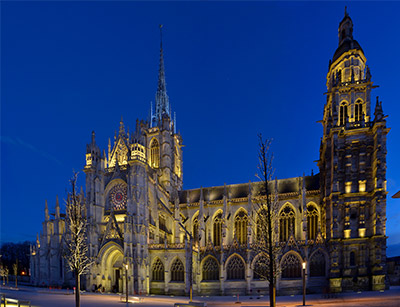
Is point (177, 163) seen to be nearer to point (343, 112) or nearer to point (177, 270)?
point (177, 270)

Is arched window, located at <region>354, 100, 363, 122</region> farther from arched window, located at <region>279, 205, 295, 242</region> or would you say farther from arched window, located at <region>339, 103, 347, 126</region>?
arched window, located at <region>279, 205, 295, 242</region>

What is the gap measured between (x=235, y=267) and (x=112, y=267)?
1653 cm

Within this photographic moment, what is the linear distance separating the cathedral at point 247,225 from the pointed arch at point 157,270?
13cm

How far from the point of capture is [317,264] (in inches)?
1465

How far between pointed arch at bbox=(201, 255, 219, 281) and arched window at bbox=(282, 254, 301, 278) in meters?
8.83

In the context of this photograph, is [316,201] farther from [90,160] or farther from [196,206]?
[90,160]

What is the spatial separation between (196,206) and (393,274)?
31.9 meters

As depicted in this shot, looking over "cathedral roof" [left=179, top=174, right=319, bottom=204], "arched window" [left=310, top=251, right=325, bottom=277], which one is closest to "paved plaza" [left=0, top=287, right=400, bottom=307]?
"arched window" [left=310, top=251, right=325, bottom=277]

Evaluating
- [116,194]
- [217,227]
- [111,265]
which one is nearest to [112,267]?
[111,265]

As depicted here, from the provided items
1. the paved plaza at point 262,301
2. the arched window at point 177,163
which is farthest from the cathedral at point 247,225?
the arched window at point 177,163

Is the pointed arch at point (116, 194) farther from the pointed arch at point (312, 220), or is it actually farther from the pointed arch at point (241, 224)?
the pointed arch at point (312, 220)

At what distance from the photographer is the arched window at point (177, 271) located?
128 ft

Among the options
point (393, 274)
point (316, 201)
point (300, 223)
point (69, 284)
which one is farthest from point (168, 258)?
point (393, 274)

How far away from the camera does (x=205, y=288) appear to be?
129 ft
